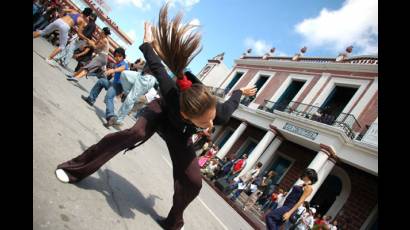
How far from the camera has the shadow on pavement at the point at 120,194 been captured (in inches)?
118

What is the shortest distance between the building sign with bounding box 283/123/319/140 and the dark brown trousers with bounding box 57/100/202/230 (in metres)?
11.9

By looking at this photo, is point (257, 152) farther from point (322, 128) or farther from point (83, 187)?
point (83, 187)

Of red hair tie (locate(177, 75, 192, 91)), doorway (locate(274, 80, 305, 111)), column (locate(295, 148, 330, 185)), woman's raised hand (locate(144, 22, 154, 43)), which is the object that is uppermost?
doorway (locate(274, 80, 305, 111))

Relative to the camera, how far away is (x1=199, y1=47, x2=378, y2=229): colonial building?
12844 mm

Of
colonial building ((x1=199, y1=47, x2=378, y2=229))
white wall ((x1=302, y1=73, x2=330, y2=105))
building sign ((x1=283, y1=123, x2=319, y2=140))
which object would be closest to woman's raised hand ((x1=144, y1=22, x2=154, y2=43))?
colonial building ((x1=199, y1=47, x2=378, y2=229))

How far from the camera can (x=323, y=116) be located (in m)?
16.0

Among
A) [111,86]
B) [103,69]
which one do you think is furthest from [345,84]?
[111,86]

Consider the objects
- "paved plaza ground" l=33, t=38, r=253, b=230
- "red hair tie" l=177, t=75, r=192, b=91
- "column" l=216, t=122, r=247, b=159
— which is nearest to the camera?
"paved plaza ground" l=33, t=38, r=253, b=230

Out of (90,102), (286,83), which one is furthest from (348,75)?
(90,102)

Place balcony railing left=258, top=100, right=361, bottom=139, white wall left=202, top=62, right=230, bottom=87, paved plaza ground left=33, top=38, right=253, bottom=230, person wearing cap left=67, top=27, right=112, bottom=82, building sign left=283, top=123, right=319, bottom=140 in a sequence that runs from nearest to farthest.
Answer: paved plaza ground left=33, top=38, right=253, bottom=230, person wearing cap left=67, top=27, right=112, bottom=82, balcony railing left=258, top=100, right=361, bottom=139, building sign left=283, top=123, right=319, bottom=140, white wall left=202, top=62, right=230, bottom=87

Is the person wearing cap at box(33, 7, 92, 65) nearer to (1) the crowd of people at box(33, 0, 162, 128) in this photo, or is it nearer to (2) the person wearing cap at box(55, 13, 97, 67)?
(1) the crowd of people at box(33, 0, 162, 128)

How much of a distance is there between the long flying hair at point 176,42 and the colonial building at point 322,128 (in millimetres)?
11313

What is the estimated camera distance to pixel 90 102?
730cm
